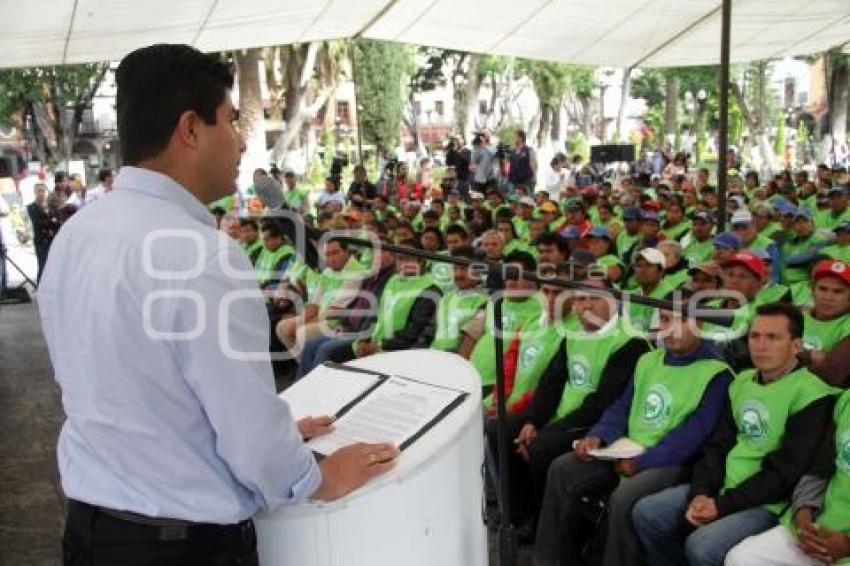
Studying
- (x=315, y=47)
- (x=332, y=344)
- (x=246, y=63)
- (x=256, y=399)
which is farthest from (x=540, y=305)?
(x=315, y=47)

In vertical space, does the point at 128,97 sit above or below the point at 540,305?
above

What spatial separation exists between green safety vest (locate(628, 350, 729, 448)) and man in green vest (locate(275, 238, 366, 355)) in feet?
9.25

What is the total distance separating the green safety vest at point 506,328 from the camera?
168 inches

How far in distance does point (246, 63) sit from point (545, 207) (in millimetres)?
10491

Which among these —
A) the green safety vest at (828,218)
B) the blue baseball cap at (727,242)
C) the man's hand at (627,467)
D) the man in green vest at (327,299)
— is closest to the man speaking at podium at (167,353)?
the man's hand at (627,467)

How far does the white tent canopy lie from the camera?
766 centimetres

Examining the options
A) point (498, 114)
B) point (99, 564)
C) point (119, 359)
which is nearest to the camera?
point (119, 359)

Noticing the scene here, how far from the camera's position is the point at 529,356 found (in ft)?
13.4

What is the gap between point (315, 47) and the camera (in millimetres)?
21562

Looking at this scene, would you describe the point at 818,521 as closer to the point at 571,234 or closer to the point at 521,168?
the point at 571,234

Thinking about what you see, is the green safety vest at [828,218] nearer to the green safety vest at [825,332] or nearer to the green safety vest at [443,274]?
the green safety vest at [443,274]

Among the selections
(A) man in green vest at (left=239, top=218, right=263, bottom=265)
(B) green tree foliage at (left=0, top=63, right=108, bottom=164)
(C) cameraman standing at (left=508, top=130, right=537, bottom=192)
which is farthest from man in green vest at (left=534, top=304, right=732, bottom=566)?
(B) green tree foliage at (left=0, top=63, right=108, bottom=164)

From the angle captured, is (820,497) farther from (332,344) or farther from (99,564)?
(332,344)

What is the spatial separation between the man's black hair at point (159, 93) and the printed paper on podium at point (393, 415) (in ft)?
2.12
